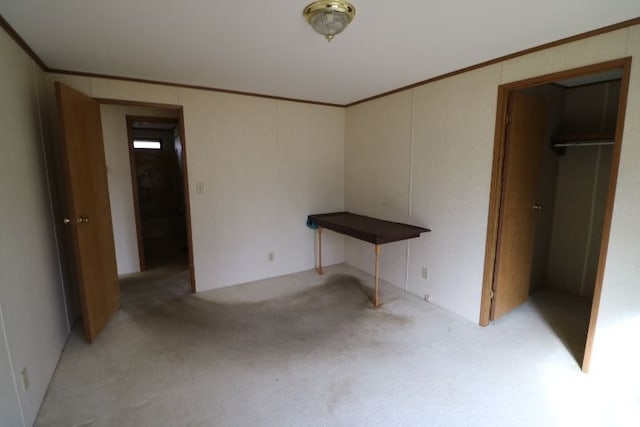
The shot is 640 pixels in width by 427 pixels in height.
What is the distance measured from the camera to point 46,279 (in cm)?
212

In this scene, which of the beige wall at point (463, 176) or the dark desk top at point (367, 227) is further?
the dark desk top at point (367, 227)

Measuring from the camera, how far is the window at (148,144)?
6.73 m

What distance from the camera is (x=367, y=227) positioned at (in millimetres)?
3234

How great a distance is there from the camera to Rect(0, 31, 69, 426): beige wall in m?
1.53

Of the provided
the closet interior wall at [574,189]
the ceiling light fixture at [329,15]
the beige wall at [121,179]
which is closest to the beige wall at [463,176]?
the closet interior wall at [574,189]

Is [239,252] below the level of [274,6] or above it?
below

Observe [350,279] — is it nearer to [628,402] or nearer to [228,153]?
[228,153]

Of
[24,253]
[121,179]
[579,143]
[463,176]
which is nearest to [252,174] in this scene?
[121,179]

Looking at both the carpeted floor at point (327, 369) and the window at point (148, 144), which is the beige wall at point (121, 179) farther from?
the window at point (148, 144)

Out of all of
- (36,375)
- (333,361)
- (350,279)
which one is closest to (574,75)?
(333,361)

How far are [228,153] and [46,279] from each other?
1.94 metres

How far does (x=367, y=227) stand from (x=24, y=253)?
2673mm

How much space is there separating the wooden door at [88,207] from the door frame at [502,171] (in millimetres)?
3276

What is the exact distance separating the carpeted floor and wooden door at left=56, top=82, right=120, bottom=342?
0.95 feet
